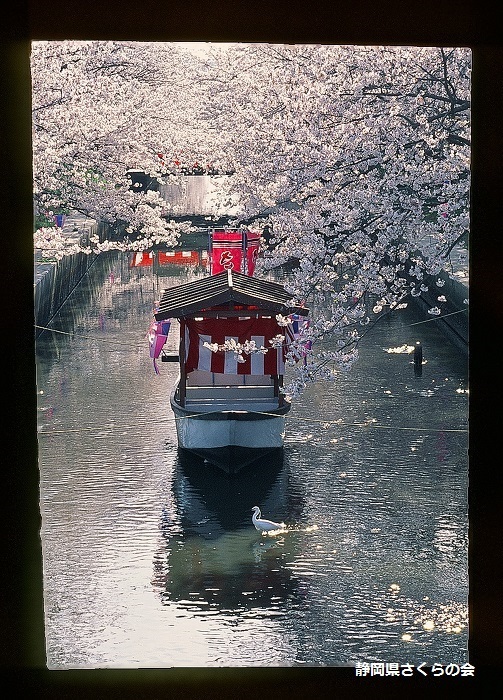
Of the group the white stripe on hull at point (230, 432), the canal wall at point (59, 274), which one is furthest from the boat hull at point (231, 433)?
the canal wall at point (59, 274)

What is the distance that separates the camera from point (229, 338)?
31.7 ft

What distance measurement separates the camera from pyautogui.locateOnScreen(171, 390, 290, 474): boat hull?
8.56m

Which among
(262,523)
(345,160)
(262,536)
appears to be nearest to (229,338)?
(262,536)

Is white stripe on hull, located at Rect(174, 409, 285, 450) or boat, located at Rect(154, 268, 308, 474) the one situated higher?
boat, located at Rect(154, 268, 308, 474)

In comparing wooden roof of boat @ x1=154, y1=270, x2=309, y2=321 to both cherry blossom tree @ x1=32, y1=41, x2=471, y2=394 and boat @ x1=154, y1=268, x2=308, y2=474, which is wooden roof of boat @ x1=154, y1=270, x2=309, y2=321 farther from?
cherry blossom tree @ x1=32, y1=41, x2=471, y2=394

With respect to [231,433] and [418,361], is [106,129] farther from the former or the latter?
[231,433]

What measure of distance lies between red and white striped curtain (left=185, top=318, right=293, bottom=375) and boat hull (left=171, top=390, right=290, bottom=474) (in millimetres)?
792

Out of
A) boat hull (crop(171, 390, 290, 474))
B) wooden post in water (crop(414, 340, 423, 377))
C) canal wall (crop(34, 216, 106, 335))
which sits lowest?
boat hull (crop(171, 390, 290, 474))

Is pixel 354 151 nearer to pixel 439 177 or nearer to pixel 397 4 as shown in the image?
pixel 439 177

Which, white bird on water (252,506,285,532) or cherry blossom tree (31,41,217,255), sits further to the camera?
cherry blossom tree (31,41,217,255)

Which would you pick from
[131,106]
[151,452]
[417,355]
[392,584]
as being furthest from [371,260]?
[131,106]

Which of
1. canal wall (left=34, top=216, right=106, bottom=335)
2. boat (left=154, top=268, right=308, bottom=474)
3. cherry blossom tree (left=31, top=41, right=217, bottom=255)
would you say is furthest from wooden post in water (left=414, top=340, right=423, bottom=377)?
canal wall (left=34, top=216, right=106, bottom=335)

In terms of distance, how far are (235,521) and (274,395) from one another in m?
1.60

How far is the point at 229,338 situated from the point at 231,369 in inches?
12.2
